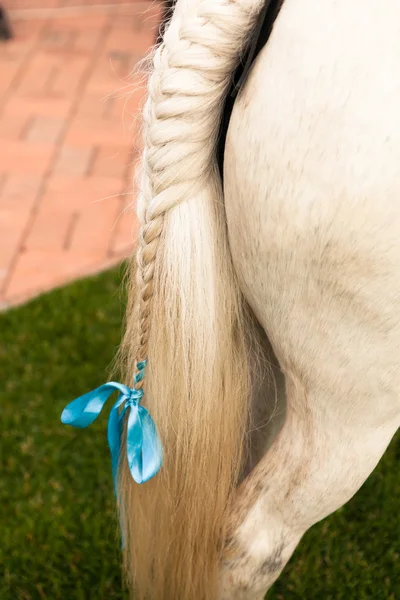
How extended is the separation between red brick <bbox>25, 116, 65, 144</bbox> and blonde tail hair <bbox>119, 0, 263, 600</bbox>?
6.99 feet

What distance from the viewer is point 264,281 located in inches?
27.8

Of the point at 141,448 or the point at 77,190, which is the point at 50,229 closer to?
the point at 77,190

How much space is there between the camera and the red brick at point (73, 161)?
2.71 meters

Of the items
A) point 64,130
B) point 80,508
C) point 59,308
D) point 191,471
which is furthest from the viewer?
point 64,130

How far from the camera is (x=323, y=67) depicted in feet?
1.91

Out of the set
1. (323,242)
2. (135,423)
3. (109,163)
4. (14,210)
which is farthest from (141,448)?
Result: (109,163)

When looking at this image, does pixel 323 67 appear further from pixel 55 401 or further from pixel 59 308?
pixel 59 308

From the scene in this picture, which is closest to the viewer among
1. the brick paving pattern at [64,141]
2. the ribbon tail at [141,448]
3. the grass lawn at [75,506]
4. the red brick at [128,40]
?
the ribbon tail at [141,448]

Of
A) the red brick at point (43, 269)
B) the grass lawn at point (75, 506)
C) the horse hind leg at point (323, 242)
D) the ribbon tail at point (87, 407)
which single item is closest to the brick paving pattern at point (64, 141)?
the red brick at point (43, 269)

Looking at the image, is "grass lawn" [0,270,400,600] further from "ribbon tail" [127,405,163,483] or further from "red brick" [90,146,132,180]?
"red brick" [90,146,132,180]

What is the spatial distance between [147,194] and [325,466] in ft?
1.17

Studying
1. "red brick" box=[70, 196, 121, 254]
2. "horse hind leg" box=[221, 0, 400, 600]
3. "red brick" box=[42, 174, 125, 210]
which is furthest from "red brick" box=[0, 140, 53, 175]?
"horse hind leg" box=[221, 0, 400, 600]

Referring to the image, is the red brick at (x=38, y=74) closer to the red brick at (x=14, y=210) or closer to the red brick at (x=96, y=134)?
the red brick at (x=96, y=134)

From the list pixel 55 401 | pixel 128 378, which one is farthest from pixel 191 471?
pixel 55 401
